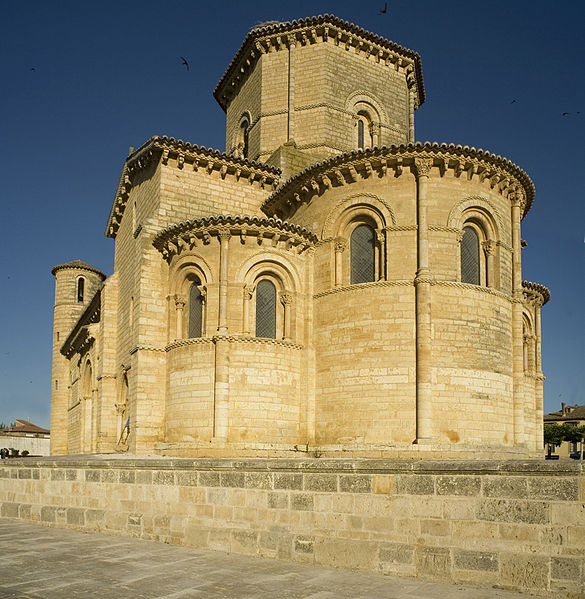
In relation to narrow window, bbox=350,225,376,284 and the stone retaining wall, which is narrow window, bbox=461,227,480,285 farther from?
the stone retaining wall

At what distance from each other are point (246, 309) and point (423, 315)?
14.8ft

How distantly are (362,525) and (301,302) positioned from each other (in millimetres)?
10647

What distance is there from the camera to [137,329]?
17703 mm

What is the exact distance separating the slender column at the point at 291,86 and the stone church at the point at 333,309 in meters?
3.43

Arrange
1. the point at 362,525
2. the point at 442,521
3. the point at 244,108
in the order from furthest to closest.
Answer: the point at 244,108, the point at 362,525, the point at 442,521

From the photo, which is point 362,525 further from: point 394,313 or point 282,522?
point 394,313

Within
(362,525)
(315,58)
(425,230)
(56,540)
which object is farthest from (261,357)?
(315,58)

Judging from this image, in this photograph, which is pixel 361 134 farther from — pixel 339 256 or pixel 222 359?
pixel 222 359

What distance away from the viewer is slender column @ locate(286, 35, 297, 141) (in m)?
22.6

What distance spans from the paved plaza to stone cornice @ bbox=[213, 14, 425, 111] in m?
19.4

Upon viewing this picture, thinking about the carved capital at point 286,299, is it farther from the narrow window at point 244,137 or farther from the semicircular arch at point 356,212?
the narrow window at point 244,137

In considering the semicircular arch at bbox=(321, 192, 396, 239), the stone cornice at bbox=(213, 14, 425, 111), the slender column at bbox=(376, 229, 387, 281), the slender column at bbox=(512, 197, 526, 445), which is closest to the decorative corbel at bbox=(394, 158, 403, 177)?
the semicircular arch at bbox=(321, 192, 396, 239)

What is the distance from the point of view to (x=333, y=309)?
55.0 ft

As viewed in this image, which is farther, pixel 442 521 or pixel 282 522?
pixel 282 522
